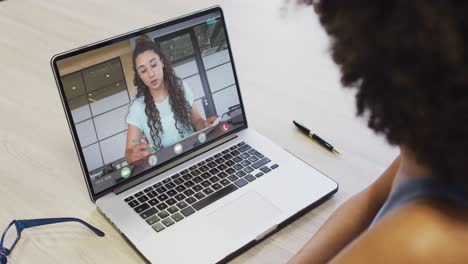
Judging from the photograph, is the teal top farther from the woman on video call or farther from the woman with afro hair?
the woman with afro hair

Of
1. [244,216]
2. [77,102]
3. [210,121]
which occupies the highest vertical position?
[77,102]

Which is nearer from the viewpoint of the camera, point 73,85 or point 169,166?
point 73,85

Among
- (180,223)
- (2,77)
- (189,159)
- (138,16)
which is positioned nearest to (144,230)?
(180,223)

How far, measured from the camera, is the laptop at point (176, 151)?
A: 0.80m

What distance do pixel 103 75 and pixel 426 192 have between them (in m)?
0.55

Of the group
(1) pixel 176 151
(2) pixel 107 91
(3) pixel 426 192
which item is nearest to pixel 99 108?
(2) pixel 107 91

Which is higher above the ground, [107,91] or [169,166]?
[107,91]

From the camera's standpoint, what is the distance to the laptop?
2.63ft

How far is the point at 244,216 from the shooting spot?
2.70 ft

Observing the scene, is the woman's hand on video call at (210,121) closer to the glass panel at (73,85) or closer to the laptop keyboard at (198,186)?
the laptop keyboard at (198,186)

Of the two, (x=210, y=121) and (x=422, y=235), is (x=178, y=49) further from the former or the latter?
(x=422, y=235)

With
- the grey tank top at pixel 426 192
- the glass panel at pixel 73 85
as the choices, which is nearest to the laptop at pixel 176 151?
the glass panel at pixel 73 85

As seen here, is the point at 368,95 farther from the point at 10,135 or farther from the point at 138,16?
the point at 138,16

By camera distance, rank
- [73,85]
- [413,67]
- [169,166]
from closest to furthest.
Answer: [413,67] → [73,85] → [169,166]
